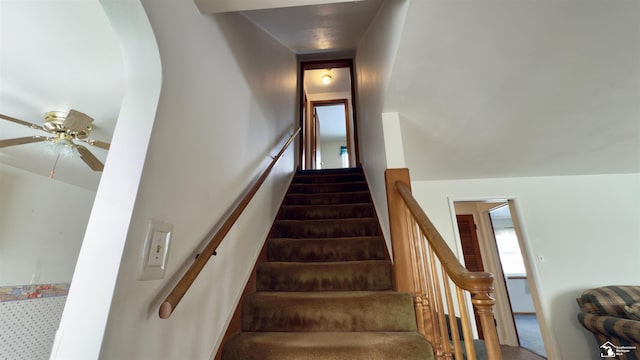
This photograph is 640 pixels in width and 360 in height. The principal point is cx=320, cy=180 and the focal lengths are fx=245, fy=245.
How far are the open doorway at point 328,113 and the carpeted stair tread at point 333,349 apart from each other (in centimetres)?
312

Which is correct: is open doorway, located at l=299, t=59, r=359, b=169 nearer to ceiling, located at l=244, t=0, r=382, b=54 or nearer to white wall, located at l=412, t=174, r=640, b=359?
ceiling, located at l=244, t=0, r=382, b=54

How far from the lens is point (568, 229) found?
275 cm

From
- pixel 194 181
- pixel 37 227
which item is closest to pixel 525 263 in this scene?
pixel 194 181

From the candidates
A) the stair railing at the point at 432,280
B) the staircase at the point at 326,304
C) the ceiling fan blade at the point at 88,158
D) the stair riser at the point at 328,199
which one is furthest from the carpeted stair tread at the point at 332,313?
the ceiling fan blade at the point at 88,158

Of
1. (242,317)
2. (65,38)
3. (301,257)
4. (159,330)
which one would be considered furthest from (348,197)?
(65,38)

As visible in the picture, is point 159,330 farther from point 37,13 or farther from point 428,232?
point 37,13

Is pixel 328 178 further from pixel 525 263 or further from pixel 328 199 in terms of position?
pixel 525 263

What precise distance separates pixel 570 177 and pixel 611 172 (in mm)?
380

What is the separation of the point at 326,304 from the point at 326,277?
29cm

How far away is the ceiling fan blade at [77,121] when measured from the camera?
1.79 metres

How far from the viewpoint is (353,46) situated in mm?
3414

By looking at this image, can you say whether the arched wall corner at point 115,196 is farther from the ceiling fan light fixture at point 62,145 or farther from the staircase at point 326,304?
the ceiling fan light fixture at point 62,145

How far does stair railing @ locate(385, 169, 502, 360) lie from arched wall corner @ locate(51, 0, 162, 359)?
1.02 meters

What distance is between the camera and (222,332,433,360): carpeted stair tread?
120 cm
